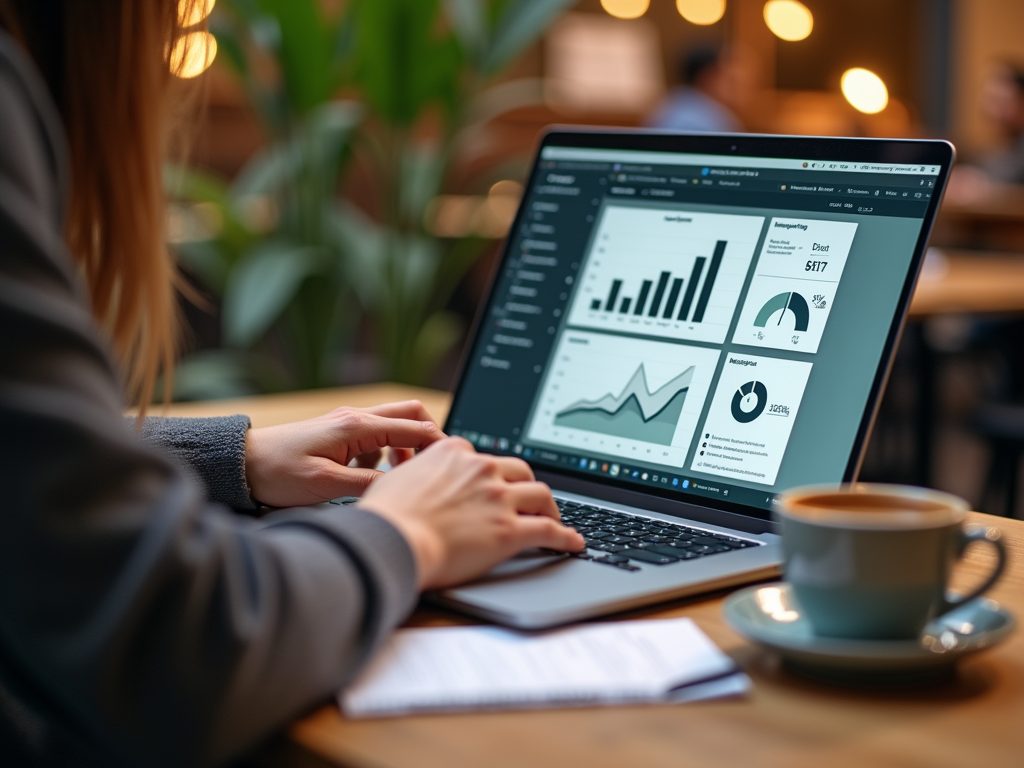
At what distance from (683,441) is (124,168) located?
44 centimetres

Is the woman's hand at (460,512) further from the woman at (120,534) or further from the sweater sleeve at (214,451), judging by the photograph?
the sweater sleeve at (214,451)

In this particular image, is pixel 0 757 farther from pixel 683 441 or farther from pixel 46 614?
pixel 683 441

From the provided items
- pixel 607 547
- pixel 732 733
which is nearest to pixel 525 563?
pixel 607 547

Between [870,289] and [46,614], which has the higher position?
[870,289]

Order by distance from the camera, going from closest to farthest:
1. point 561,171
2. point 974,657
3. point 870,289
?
1. point 974,657
2. point 870,289
3. point 561,171

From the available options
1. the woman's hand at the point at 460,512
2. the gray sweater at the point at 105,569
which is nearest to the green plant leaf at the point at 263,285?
the woman's hand at the point at 460,512

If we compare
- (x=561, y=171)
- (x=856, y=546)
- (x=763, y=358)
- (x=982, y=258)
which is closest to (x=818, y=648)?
(x=856, y=546)

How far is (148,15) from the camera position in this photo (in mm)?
640

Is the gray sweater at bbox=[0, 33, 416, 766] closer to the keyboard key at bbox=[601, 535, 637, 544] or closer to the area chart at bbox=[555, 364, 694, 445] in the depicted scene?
the keyboard key at bbox=[601, 535, 637, 544]

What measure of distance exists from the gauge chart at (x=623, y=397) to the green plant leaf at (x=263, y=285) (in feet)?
4.01

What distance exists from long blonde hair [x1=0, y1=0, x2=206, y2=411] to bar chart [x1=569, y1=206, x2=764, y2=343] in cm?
37

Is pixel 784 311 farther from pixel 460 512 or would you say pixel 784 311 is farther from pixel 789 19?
pixel 789 19

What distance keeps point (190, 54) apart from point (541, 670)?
532 millimetres

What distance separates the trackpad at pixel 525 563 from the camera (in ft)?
2.20
